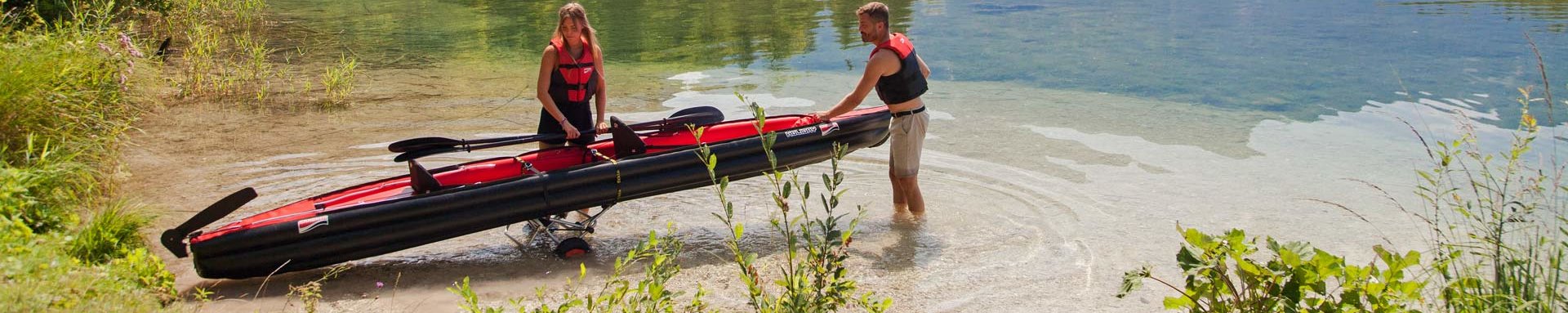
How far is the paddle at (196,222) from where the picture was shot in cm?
416

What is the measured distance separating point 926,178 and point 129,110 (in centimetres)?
540

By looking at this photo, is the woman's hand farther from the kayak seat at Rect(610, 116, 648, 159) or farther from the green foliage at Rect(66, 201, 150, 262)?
the green foliage at Rect(66, 201, 150, 262)

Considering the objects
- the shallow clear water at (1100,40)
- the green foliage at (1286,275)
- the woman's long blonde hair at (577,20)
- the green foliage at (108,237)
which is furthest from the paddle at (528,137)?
the shallow clear water at (1100,40)

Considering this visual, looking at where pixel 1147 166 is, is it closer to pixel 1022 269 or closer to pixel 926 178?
pixel 926 178

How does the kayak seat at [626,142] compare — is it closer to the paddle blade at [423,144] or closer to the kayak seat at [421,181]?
the paddle blade at [423,144]

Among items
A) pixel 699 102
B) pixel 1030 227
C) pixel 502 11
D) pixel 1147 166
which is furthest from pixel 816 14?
pixel 1030 227

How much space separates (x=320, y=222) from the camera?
4.24m

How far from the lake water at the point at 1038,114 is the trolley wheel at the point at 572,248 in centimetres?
6

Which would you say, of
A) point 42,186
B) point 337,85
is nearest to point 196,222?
point 42,186

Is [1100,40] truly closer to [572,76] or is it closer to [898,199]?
[898,199]

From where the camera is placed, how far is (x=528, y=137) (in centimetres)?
483

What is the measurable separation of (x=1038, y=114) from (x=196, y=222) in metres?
6.07

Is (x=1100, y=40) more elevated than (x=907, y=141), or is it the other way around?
(x=907, y=141)

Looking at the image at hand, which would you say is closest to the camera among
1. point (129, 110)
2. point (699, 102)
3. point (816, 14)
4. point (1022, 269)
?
point (1022, 269)
